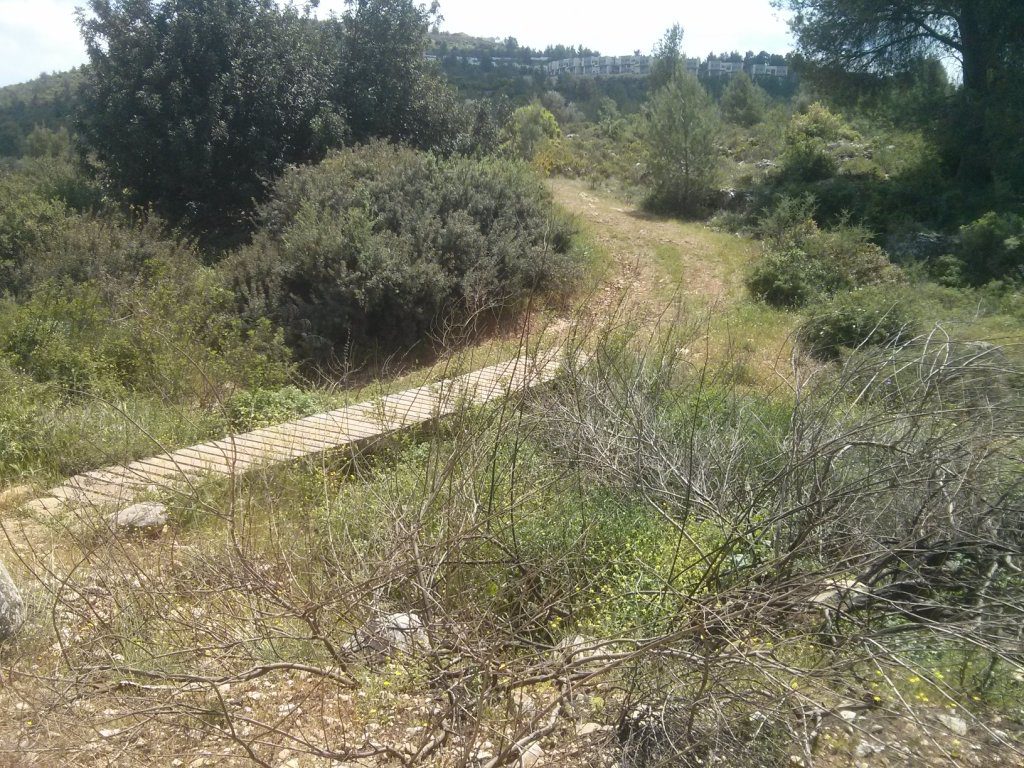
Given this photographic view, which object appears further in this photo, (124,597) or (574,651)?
(124,597)

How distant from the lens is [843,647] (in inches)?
105

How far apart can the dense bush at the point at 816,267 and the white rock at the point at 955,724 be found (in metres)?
9.32

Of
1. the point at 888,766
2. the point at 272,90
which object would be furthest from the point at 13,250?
the point at 888,766

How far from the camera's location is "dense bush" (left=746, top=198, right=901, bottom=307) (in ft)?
38.7

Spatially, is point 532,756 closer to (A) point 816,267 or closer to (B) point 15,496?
(B) point 15,496

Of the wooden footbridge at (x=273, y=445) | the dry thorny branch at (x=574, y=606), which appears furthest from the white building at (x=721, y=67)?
the dry thorny branch at (x=574, y=606)

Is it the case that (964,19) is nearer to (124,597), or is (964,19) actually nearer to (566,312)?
(566,312)

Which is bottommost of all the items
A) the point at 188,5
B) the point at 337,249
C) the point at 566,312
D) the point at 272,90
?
the point at 566,312

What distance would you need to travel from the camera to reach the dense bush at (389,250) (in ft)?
33.1

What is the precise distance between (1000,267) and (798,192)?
4.92 m

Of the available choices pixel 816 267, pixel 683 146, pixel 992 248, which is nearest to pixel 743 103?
pixel 683 146

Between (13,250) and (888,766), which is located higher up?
(13,250)

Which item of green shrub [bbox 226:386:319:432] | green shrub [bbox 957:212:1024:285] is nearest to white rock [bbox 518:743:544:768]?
green shrub [bbox 226:386:319:432]

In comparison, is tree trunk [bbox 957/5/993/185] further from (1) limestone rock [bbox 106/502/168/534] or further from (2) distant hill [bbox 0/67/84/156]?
(2) distant hill [bbox 0/67/84/156]
